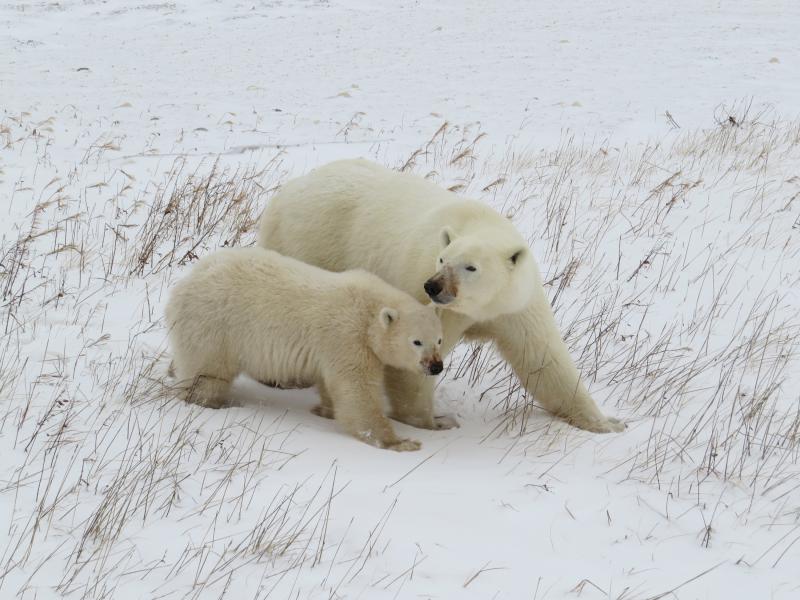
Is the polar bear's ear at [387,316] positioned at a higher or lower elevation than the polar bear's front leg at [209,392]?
higher

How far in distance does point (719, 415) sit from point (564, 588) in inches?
85.9

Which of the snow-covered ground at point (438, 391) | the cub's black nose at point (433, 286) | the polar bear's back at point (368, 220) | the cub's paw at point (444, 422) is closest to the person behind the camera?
the snow-covered ground at point (438, 391)

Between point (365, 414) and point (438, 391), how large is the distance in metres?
1.12

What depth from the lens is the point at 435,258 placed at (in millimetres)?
5188

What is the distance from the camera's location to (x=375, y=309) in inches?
205

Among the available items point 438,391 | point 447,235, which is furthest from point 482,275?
point 438,391

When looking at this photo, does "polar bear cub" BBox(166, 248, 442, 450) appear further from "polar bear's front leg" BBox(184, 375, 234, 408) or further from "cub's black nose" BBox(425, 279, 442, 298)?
"cub's black nose" BBox(425, 279, 442, 298)

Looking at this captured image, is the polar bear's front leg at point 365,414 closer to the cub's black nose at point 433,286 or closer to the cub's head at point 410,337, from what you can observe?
the cub's head at point 410,337

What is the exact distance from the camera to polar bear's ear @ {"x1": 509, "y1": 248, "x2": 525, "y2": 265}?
4.77 m

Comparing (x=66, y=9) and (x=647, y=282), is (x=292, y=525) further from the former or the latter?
(x=66, y=9)

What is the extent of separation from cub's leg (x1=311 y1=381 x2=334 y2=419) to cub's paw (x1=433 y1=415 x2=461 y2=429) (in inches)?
25.9

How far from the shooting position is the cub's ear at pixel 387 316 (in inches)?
197

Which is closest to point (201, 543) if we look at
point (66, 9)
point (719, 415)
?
point (719, 415)

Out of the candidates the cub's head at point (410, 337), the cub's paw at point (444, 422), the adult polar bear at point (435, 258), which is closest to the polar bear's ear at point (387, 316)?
the cub's head at point (410, 337)
